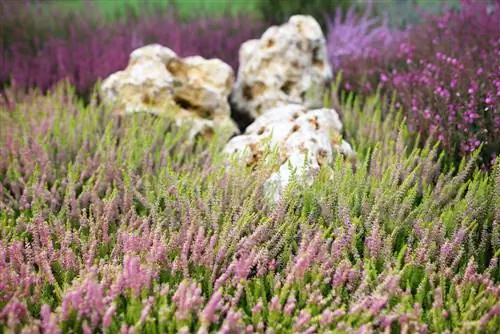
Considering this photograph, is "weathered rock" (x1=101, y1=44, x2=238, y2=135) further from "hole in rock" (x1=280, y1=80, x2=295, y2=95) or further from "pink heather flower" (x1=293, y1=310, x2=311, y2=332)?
"pink heather flower" (x1=293, y1=310, x2=311, y2=332)

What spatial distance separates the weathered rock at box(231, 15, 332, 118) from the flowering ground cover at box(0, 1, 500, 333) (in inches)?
13.2

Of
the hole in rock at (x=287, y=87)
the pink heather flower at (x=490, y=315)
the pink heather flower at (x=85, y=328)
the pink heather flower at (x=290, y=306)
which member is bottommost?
the pink heather flower at (x=490, y=315)

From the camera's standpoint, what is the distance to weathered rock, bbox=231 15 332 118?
13.0 feet

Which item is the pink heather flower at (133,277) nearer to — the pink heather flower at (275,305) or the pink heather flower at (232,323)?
the pink heather flower at (232,323)

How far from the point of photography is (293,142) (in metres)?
3.04

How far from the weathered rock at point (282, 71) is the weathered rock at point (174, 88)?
17 cm

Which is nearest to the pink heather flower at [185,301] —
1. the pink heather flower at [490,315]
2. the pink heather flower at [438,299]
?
the pink heather flower at [438,299]

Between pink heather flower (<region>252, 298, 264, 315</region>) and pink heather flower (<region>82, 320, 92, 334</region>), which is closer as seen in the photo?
pink heather flower (<region>82, 320, 92, 334</region>)

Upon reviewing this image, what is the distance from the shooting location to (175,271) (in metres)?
2.20

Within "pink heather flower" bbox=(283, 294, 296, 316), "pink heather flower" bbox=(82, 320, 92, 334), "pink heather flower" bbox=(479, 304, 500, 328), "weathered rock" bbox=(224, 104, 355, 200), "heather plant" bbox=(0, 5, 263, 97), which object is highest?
"heather plant" bbox=(0, 5, 263, 97)

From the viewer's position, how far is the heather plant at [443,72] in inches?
124

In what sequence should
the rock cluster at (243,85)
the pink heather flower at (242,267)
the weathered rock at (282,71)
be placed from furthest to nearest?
the weathered rock at (282,71) → the rock cluster at (243,85) → the pink heather flower at (242,267)

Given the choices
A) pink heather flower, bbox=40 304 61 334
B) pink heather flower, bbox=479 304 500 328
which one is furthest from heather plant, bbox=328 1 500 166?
pink heather flower, bbox=40 304 61 334

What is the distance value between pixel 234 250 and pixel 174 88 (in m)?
1.81
